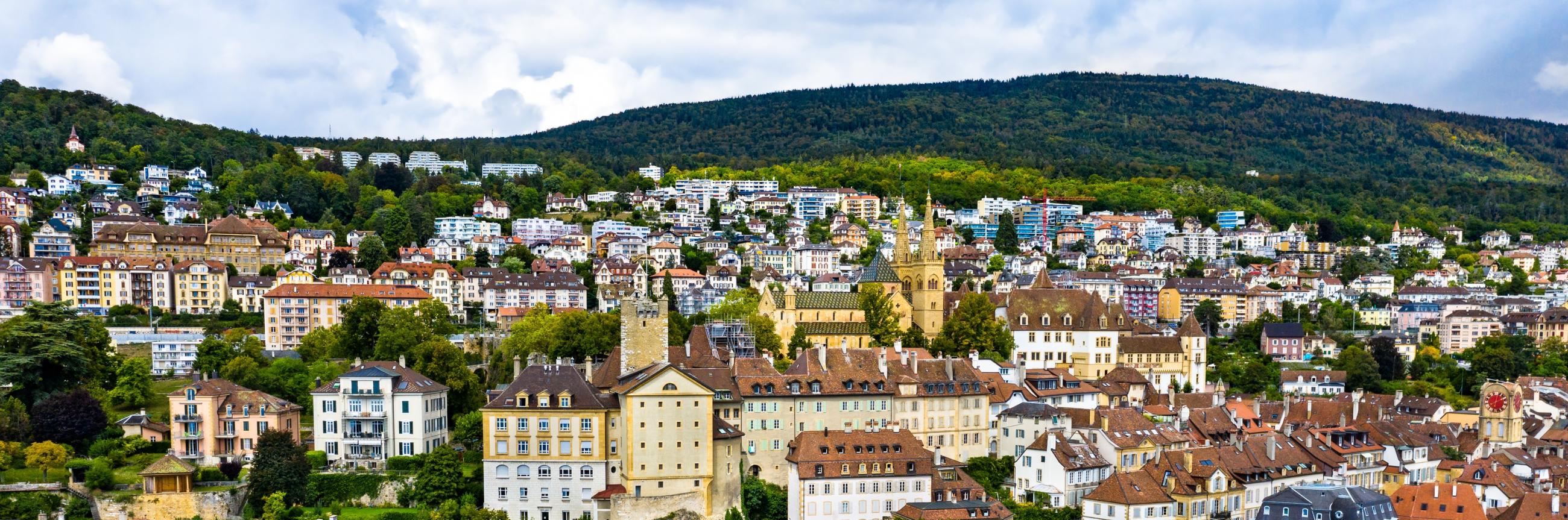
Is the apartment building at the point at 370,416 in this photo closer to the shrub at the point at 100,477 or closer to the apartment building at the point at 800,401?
the shrub at the point at 100,477

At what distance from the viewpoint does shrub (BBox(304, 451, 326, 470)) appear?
5394 centimetres

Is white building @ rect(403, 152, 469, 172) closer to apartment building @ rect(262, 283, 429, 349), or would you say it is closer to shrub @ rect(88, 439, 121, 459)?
apartment building @ rect(262, 283, 429, 349)

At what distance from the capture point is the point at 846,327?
76000 millimetres

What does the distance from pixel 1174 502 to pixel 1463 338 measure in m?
65.4

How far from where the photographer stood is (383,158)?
169625 millimetres

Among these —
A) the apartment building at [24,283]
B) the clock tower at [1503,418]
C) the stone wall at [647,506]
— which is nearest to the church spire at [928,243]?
the clock tower at [1503,418]

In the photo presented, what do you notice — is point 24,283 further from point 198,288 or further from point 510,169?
point 510,169

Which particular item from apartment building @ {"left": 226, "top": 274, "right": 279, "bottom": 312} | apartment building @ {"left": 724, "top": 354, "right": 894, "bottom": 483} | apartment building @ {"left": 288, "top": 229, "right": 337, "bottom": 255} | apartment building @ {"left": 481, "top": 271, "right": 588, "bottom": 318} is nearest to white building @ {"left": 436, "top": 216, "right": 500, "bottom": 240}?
apartment building @ {"left": 288, "top": 229, "right": 337, "bottom": 255}

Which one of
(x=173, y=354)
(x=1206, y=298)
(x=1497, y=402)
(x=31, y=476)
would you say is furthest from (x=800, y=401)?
(x=1206, y=298)

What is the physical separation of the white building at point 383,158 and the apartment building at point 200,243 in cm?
5318

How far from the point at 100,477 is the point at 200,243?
5881cm

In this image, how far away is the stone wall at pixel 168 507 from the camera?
51.8m

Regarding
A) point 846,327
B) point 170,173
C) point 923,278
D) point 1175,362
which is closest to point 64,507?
point 846,327

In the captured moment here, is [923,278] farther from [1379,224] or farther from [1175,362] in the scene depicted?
[1379,224]
